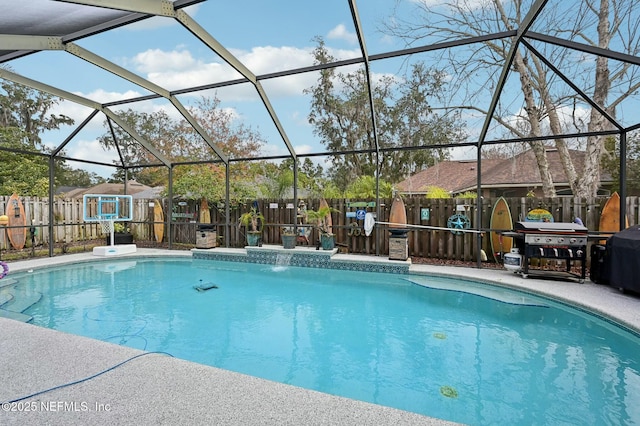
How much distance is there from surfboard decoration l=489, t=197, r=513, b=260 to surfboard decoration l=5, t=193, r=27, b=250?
1218cm

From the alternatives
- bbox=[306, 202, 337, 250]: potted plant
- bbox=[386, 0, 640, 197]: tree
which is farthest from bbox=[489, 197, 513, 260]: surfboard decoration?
bbox=[306, 202, 337, 250]: potted plant

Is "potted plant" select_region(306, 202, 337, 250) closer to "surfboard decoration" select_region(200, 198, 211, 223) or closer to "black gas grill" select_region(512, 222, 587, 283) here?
"surfboard decoration" select_region(200, 198, 211, 223)

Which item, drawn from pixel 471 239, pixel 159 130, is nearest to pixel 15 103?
pixel 159 130

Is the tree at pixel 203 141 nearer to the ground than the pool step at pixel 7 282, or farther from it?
farther from it

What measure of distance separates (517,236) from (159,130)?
721 inches

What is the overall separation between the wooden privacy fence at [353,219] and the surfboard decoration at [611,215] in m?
0.28

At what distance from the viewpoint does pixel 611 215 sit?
20.3 feet

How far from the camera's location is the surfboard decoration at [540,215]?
6.74 meters

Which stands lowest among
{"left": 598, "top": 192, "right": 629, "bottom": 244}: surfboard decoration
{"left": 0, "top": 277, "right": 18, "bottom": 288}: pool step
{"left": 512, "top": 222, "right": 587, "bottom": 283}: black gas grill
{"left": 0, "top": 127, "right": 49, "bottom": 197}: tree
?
{"left": 0, "top": 277, "right": 18, "bottom": 288}: pool step

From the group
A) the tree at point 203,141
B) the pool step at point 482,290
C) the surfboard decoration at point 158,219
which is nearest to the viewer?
the pool step at point 482,290

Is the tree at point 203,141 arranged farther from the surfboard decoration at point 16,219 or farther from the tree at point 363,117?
the surfboard decoration at point 16,219

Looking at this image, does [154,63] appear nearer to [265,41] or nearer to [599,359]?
[265,41]

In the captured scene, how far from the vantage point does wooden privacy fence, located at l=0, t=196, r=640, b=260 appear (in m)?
6.80

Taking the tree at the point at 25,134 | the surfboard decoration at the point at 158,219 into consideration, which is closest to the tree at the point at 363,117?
the surfboard decoration at the point at 158,219
